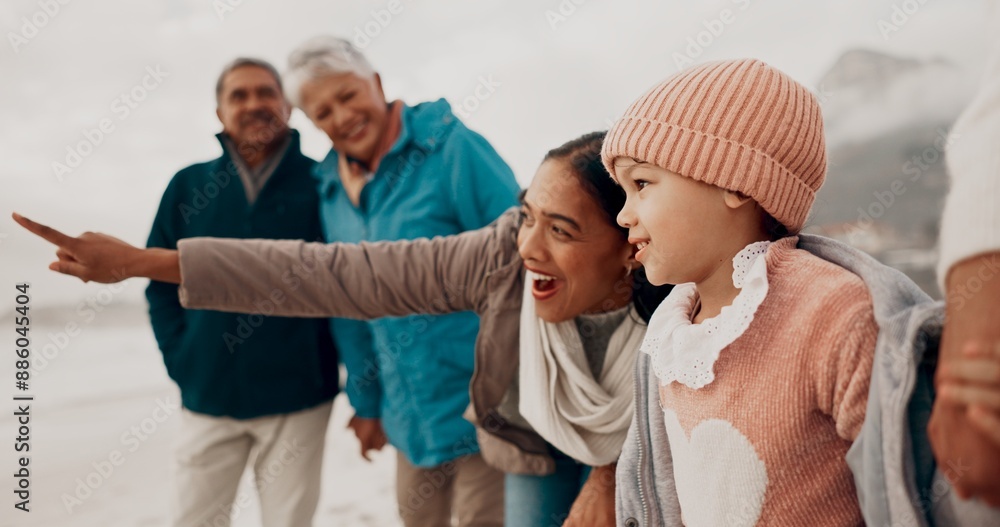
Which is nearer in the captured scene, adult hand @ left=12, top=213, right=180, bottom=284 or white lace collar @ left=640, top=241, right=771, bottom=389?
white lace collar @ left=640, top=241, right=771, bottom=389

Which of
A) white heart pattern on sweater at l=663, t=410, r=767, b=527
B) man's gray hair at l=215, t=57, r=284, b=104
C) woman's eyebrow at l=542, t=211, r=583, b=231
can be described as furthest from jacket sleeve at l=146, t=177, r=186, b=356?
white heart pattern on sweater at l=663, t=410, r=767, b=527

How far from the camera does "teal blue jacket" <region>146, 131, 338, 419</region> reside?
6.20ft

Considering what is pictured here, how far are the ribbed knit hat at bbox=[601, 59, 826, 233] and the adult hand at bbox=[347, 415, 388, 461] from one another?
4.66 ft

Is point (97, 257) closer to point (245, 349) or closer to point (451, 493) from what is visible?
point (245, 349)

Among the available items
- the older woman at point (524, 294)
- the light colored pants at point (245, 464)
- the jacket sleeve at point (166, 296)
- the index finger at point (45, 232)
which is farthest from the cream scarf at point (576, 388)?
the jacket sleeve at point (166, 296)

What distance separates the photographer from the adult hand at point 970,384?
56 centimetres

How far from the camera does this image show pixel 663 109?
34.9 inches

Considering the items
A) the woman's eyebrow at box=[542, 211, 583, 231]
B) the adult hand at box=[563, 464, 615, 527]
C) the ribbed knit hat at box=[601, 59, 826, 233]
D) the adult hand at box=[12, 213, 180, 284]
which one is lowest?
the adult hand at box=[563, 464, 615, 527]

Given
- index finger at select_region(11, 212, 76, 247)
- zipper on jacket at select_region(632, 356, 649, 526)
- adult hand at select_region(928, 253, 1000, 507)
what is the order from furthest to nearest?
index finger at select_region(11, 212, 76, 247), zipper on jacket at select_region(632, 356, 649, 526), adult hand at select_region(928, 253, 1000, 507)

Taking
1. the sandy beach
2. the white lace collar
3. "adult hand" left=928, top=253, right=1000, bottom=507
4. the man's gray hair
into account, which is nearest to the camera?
"adult hand" left=928, top=253, right=1000, bottom=507

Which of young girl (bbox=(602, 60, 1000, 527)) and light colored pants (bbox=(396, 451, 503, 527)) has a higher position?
young girl (bbox=(602, 60, 1000, 527))

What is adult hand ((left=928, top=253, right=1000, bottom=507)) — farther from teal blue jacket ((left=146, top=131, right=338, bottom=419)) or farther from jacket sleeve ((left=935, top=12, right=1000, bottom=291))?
teal blue jacket ((left=146, top=131, right=338, bottom=419))

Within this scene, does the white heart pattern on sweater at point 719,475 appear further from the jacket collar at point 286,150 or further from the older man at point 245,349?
the jacket collar at point 286,150

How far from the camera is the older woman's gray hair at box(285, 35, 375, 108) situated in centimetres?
186
